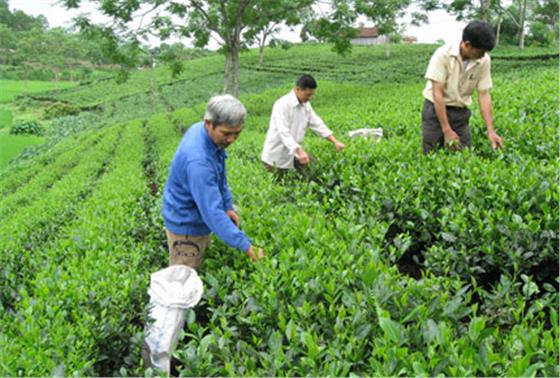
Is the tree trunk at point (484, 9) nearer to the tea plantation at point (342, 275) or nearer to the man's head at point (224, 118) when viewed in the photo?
the tea plantation at point (342, 275)

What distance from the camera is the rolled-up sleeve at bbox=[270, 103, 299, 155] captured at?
5.25m

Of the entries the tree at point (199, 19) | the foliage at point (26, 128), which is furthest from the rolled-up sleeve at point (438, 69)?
the foliage at point (26, 128)

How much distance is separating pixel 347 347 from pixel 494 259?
1666 mm

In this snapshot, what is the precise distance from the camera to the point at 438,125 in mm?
5152

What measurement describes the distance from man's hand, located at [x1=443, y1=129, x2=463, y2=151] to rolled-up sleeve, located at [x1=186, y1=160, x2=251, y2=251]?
2791mm

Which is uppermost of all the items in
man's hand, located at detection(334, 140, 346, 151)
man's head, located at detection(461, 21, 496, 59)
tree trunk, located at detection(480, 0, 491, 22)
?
tree trunk, located at detection(480, 0, 491, 22)

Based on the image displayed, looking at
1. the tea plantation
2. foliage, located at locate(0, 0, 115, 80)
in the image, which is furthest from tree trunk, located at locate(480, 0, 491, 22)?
foliage, located at locate(0, 0, 115, 80)

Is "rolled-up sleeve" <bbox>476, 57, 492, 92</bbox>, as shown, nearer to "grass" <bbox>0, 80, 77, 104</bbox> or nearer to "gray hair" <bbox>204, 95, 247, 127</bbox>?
"gray hair" <bbox>204, 95, 247, 127</bbox>

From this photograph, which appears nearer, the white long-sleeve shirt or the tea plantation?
the tea plantation

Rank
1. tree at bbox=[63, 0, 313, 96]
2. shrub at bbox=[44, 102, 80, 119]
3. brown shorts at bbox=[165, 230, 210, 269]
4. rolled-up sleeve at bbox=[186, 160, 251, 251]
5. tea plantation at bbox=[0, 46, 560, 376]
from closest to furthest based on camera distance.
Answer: tea plantation at bbox=[0, 46, 560, 376] → rolled-up sleeve at bbox=[186, 160, 251, 251] → brown shorts at bbox=[165, 230, 210, 269] → tree at bbox=[63, 0, 313, 96] → shrub at bbox=[44, 102, 80, 119]

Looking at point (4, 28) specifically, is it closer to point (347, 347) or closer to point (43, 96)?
point (43, 96)

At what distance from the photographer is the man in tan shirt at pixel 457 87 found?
444 cm

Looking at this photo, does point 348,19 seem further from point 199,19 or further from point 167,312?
point 167,312

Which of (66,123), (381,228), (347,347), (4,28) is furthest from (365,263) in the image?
(4,28)
